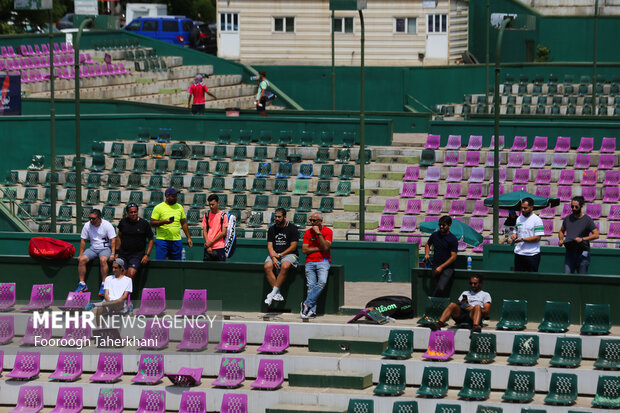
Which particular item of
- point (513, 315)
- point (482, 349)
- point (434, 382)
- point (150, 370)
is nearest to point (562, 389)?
point (482, 349)

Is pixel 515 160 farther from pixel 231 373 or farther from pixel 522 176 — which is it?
pixel 231 373

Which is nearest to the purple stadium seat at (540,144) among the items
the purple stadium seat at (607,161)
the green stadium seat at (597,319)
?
the purple stadium seat at (607,161)

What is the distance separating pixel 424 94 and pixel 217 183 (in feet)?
57.9

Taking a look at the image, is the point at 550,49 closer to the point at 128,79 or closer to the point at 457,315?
the point at 128,79

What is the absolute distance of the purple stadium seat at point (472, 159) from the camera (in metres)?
36.4

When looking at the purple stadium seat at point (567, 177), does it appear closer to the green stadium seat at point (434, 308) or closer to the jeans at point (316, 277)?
the green stadium seat at point (434, 308)

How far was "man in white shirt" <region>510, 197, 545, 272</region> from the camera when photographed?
81.3 ft

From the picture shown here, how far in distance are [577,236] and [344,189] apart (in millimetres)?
11445

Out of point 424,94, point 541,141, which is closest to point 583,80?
point 424,94

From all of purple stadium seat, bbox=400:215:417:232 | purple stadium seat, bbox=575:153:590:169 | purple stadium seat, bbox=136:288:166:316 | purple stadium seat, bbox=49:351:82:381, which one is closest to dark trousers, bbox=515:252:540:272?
purple stadium seat, bbox=136:288:166:316

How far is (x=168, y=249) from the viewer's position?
87.9 feet

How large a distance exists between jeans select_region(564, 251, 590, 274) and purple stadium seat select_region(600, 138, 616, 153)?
453 inches

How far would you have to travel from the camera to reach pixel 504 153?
36594 mm

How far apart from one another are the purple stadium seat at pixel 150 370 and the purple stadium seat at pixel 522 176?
536 inches
